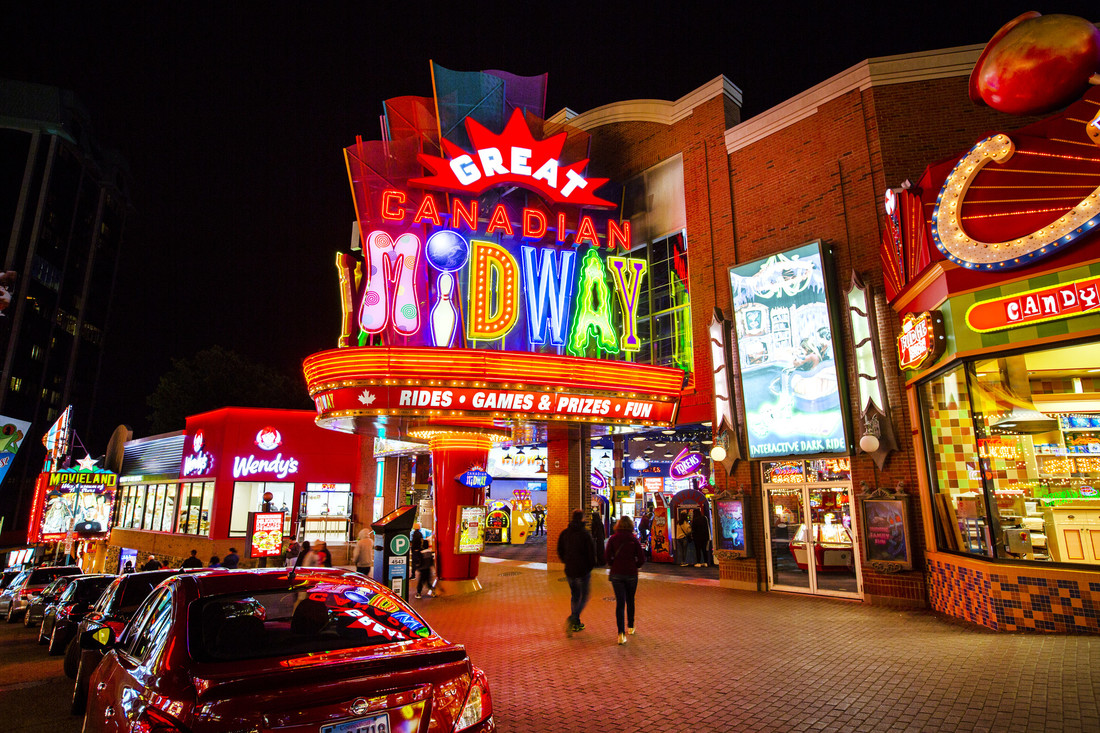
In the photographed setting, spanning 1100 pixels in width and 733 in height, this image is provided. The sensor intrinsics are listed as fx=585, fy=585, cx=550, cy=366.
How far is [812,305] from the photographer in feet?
43.2

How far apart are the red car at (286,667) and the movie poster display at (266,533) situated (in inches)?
547

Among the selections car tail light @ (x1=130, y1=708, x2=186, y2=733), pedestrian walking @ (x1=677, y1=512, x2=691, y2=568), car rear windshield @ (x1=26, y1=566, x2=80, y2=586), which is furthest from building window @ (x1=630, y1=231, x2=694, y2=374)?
car rear windshield @ (x1=26, y1=566, x2=80, y2=586)

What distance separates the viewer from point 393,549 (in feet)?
41.4

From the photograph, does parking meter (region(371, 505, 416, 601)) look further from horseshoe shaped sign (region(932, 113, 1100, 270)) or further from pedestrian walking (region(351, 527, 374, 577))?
horseshoe shaped sign (region(932, 113, 1100, 270))

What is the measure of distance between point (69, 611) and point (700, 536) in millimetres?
15859

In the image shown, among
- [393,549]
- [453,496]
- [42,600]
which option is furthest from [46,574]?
[453,496]

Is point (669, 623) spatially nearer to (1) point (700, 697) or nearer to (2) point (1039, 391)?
Answer: (1) point (700, 697)

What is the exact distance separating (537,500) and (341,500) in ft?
54.9

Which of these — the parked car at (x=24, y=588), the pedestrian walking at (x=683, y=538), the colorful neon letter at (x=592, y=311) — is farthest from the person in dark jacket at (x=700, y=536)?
the parked car at (x=24, y=588)

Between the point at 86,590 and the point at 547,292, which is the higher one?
the point at 547,292

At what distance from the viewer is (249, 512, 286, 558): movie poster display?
56.0ft

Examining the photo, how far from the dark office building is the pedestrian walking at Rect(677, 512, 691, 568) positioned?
4970 centimetres

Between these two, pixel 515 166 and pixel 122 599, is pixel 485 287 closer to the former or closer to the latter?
pixel 515 166

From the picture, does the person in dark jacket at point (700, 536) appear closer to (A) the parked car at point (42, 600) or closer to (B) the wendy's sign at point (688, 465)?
(B) the wendy's sign at point (688, 465)
